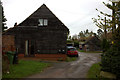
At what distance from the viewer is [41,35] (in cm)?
2158

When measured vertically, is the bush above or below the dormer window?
below

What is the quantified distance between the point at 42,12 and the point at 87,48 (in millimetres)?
29368

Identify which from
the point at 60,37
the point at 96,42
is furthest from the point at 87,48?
the point at 60,37

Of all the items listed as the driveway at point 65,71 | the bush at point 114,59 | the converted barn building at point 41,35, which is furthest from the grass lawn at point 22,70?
the converted barn building at point 41,35

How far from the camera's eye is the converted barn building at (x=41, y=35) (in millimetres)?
21156

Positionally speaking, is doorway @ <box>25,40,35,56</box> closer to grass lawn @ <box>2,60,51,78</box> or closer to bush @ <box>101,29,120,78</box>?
grass lawn @ <box>2,60,51,78</box>

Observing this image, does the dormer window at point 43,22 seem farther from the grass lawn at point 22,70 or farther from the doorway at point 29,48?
the grass lawn at point 22,70

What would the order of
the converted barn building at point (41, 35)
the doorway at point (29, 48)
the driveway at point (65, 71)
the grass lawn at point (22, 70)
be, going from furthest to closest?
the doorway at point (29, 48), the converted barn building at point (41, 35), the driveway at point (65, 71), the grass lawn at point (22, 70)

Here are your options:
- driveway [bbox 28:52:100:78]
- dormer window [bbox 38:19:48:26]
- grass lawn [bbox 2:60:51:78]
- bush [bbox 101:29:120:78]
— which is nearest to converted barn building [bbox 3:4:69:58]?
dormer window [bbox 38:19:48:26]

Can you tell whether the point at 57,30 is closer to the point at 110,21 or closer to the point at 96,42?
the point at 110,21

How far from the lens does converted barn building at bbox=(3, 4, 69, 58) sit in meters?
21.2

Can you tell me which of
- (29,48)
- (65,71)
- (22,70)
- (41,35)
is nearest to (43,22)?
(41,35)

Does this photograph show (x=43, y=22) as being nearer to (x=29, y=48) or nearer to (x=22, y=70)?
(x=29, y=48)

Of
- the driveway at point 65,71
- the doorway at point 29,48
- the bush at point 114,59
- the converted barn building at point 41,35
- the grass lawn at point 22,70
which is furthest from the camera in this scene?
the doorway at point 29,48
